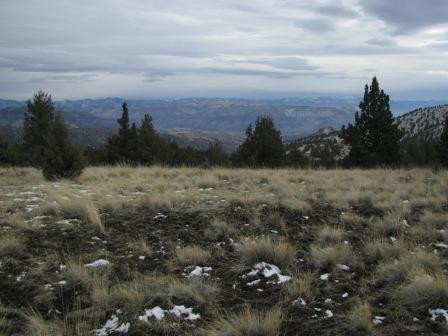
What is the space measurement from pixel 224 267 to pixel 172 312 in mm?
1383

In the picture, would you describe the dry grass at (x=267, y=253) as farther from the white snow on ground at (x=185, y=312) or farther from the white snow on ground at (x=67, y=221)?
the white snow on ground at (x=67, y=221)

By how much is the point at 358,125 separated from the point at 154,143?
18426mm

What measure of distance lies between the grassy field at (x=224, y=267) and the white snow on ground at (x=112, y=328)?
0.05ft

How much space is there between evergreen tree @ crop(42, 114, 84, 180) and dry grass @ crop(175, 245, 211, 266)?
9.86 metres

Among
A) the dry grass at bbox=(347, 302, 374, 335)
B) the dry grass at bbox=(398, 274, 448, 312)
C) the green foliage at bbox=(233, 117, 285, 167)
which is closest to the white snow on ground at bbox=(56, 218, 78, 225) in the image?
the dry grass at bbox=(347, 302, 374, 335)

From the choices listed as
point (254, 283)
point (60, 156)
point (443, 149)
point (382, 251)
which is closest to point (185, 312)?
point (254, 283)

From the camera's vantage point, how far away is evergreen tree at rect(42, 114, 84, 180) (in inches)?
558

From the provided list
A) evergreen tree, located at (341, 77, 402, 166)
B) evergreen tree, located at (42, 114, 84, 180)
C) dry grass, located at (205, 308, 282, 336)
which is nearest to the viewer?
dry grass, located at (205, 308, 282, 336)

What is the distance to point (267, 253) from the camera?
5570 mm

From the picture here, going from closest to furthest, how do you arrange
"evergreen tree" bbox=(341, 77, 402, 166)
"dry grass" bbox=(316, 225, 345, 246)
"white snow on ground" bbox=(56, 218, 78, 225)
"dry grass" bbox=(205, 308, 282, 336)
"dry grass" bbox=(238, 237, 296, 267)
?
→ "dry grass" bbox=(205, 308, 282, 336)
"dry grass" bbox=(238, 237, 296, 267)
"dry grass" bbox=(316, 225, 345, 246)
"white snow on ground" bbox=(56, 218, 78, 225)
"evergreen tree" bbox=(341, 77, 402, 166)

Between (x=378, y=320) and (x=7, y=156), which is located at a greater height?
(x=378, y=320)

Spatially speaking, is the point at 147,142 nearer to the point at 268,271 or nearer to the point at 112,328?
the point at 268,271

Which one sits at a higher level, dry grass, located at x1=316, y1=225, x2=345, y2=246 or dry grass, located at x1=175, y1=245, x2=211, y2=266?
dry grass, located at x1=316, y1=225, x2=345, y2=246

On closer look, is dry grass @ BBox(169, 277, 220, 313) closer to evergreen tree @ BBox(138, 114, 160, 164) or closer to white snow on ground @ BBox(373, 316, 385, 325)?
white snow on ground @ BBox(373, 316, 385, 325)
